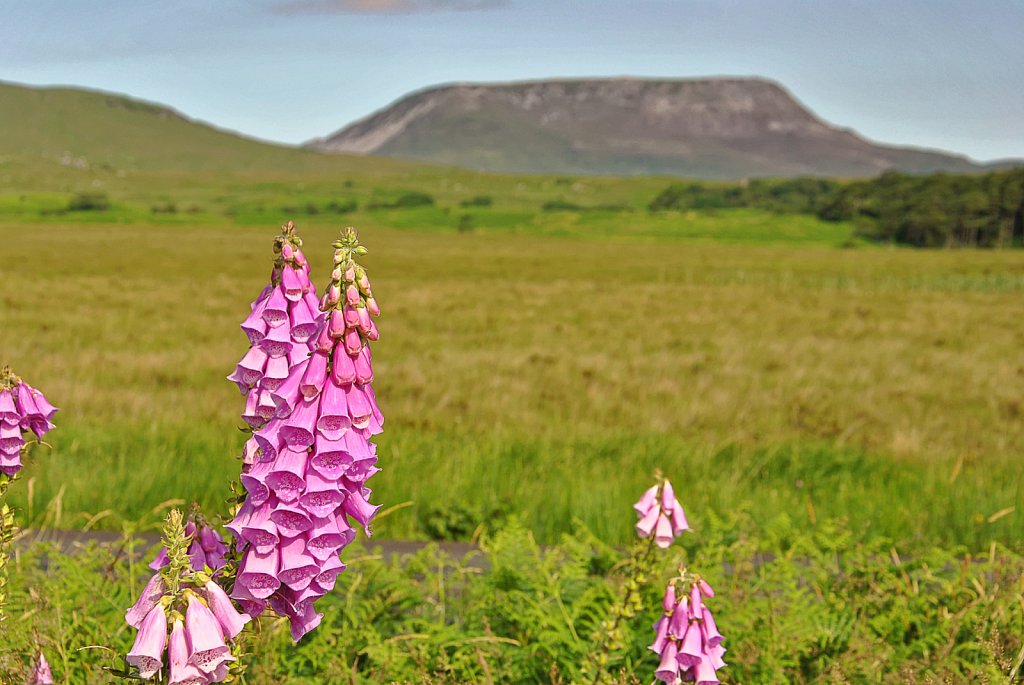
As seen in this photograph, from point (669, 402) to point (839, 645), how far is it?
9.34 m

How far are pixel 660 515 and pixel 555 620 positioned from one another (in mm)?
890

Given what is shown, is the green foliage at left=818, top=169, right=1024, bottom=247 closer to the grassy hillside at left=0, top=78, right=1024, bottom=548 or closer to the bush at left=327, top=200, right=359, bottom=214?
the grassy hillside at left=0, top=78, right=1024, bottom=548

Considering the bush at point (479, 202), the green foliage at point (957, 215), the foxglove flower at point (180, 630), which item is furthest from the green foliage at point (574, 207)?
the foxglove flower at point (180, 630)

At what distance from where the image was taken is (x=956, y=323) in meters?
27.8

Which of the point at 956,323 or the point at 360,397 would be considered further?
the point at 956,323

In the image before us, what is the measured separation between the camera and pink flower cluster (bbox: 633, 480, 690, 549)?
319cm

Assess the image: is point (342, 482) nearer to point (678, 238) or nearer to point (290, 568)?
point (290, 568)

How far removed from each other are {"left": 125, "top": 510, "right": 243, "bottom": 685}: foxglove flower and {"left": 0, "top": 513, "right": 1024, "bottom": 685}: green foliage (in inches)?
61.5

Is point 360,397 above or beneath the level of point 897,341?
above

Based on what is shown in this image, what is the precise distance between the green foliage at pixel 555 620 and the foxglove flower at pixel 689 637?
45cm

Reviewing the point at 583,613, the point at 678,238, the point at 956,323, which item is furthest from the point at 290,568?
the point at 678,238

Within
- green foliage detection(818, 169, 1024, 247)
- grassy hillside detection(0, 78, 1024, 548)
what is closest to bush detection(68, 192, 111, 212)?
grassy hillside detection(0, 78, 1024, 548)

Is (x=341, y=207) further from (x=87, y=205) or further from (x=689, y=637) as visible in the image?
(x=689, y=637)

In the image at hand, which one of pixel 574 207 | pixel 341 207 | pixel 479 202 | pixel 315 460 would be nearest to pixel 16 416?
pixel 315 460
